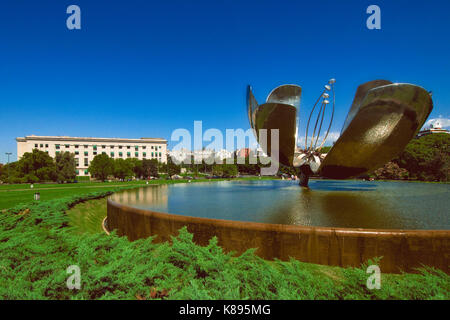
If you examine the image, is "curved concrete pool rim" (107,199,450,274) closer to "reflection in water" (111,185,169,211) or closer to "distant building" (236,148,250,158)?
"reflection in water" (111,185,169,211)

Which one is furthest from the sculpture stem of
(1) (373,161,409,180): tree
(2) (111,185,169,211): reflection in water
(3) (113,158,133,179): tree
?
(3) (113,158,133,179): tree

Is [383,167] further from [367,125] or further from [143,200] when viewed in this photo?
[143,200]

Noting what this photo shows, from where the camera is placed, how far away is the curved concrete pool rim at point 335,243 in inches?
152

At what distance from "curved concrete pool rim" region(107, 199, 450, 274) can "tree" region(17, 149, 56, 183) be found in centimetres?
4597

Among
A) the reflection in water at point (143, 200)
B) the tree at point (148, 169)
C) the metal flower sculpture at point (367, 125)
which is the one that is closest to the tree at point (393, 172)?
the metal flower sculpture at point (367, 125)

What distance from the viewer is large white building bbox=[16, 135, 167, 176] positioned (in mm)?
77562

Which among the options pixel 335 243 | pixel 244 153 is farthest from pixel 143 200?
pixel 244 153

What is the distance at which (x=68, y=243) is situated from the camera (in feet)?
13.0

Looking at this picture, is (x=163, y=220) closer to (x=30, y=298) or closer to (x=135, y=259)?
(x=135, y=259)

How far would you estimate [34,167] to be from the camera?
40.4 meters

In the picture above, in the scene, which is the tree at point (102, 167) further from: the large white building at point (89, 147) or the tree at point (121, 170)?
the large white building at point (89, 147)

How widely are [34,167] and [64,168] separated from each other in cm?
528
